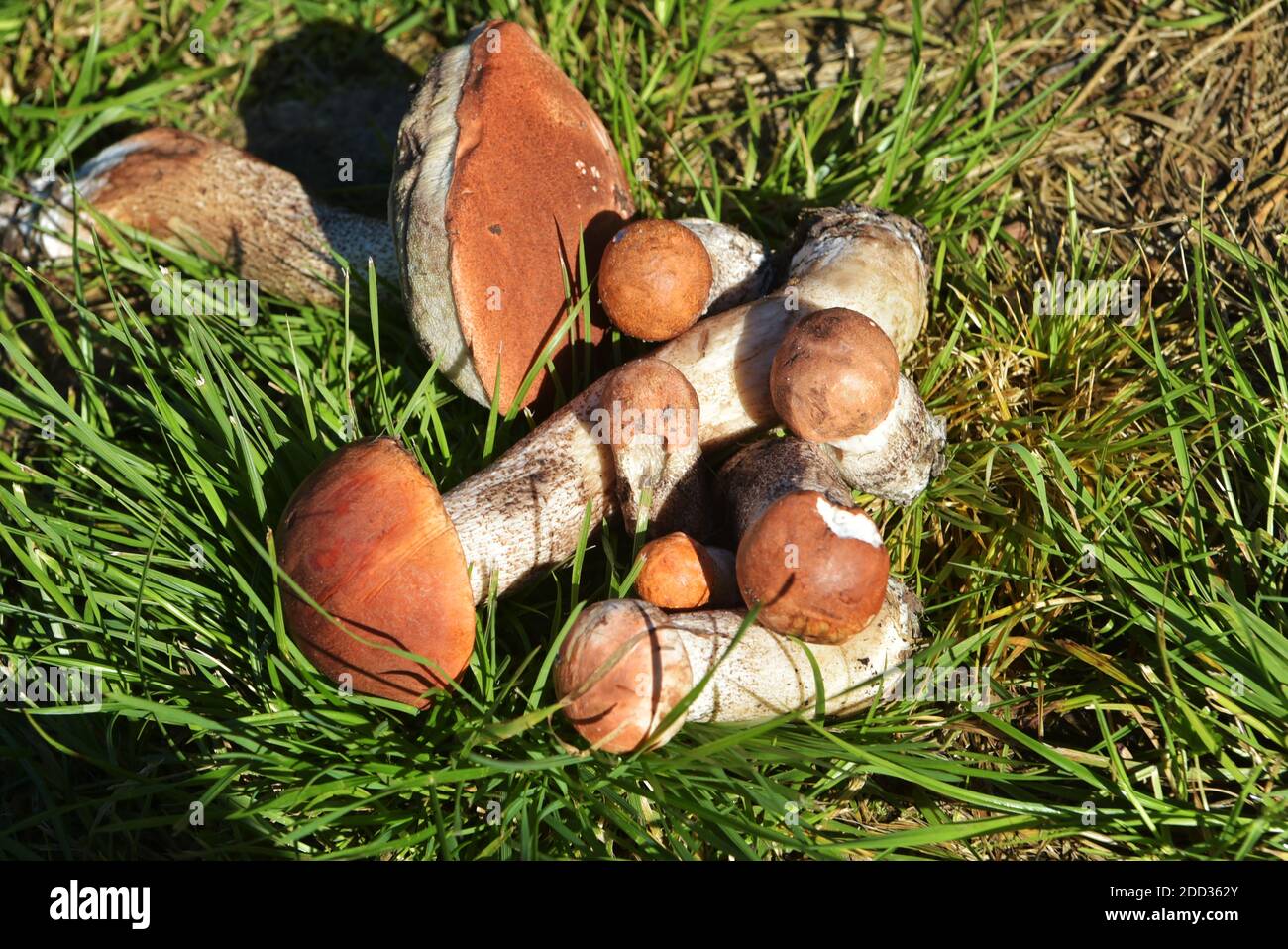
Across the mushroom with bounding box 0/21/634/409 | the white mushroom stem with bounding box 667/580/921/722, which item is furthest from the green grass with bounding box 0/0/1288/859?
the mushroom with bounding box 0/21/634/409

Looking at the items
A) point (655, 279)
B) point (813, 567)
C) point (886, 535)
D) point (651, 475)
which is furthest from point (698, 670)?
point (655, 279)

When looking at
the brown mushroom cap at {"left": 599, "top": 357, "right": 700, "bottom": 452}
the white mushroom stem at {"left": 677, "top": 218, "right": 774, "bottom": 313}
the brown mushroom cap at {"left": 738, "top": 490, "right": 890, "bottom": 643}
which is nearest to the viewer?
the brown mushroom cap at {"left": 738, "top": 490, "right": 890, "bottom": 643}

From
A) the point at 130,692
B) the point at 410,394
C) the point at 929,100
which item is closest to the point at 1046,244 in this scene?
the point at 929,100

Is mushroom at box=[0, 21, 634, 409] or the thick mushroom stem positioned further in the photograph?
the thick mushroom stem

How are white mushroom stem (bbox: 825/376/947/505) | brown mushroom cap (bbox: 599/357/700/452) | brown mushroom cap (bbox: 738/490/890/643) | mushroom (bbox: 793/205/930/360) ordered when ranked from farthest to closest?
mushroom (bbox: 793/205/930/360)
white mushroom stem (bbox: 825/376/947/505)
brown mushroom cap (bbox: 599/357/700/452)
brown mushroom cap (bbox: 738/490/890/643)

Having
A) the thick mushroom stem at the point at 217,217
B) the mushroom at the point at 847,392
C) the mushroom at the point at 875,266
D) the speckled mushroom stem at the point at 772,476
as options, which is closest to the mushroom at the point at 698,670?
the speckled mushroom stem at the point at 772,476

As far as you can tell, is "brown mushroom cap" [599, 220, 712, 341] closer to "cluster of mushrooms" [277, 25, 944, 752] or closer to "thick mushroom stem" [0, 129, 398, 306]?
"cluster of mushrooms" [277, 25, 944, 752]
